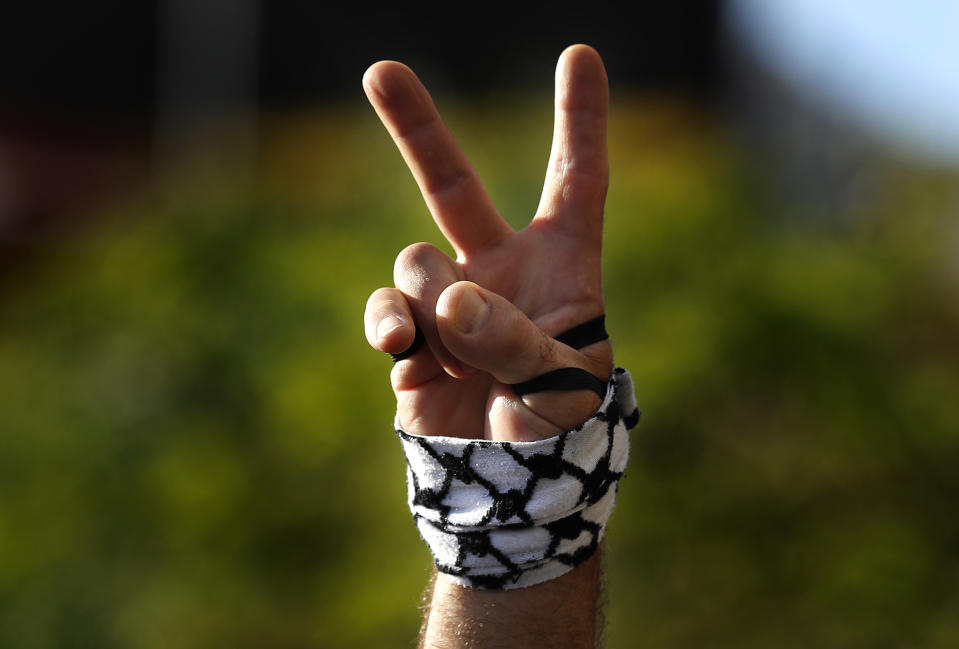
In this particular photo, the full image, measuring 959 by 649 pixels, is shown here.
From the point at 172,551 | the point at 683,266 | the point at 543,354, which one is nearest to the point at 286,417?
the point at 172,551

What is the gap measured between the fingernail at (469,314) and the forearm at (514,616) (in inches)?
16.6

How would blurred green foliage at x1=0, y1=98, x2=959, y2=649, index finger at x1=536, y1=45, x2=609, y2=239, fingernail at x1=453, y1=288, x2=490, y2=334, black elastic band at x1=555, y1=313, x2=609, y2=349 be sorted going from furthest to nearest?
1. blurred green foliage at x1=0, y1=98, x2=959, y2=649
2. index finger at x1=536, y1=45, x2=609, y2=239
3. black elastic band at x1=555, y1=313, x2=609, y2=349
4. fingernail at x1=453, y1=288, x2=490, y2=334

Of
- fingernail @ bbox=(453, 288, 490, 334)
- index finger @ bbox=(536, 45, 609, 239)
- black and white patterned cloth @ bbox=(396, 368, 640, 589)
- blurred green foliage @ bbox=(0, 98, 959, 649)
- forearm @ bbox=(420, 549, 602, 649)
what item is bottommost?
blurred green foliage @ bbox=(0, 98, 959, 649)

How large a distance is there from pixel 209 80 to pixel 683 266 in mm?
5321

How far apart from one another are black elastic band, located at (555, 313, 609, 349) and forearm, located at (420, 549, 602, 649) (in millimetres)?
349

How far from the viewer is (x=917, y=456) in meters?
3.21

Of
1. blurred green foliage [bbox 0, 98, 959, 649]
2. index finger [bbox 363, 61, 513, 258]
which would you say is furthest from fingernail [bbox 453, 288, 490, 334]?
blurred green foliage [bbox 0, 98, 959, 649]

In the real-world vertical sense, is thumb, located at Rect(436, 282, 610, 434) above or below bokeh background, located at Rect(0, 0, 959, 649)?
above

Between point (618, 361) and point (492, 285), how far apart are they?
2.08m

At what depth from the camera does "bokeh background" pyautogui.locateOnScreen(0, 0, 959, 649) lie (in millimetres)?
3211

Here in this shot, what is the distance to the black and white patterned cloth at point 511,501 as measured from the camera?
1.26 meters

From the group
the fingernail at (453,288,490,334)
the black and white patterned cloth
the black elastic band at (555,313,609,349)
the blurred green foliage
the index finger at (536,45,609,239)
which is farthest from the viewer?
the blurred green foliage

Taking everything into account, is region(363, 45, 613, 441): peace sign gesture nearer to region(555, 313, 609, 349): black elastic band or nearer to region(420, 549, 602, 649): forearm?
region(555, 313, 609, 349): black elastic band

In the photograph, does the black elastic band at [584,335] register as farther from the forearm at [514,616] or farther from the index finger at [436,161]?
the forearm at [514,616]
